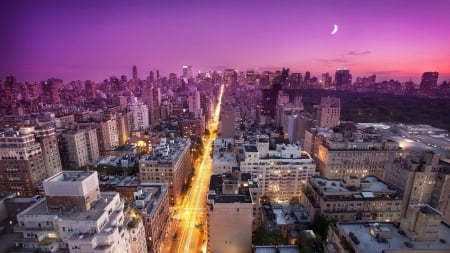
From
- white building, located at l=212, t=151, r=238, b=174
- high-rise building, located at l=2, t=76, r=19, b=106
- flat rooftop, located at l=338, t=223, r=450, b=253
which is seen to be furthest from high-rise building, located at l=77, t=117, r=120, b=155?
high-rise building, located at l=2, t=76, r=19, b=106

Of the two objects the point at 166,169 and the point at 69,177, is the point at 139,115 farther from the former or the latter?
the point at 69,177

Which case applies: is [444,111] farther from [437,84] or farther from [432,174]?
[432,174]

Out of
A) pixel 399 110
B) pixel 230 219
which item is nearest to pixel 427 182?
pixel 230 219

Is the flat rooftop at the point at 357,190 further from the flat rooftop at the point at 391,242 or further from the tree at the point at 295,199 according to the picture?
the flat rooftop at the point at 391,242

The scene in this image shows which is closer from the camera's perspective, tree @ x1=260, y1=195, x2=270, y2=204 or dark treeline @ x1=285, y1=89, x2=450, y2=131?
tree @ x1=260, y1=195, x2=270, y2=204

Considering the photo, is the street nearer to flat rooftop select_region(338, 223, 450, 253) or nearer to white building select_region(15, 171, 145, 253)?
white building select_region(15, 171, 145, 253)

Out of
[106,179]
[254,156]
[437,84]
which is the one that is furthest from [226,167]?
[437,84]

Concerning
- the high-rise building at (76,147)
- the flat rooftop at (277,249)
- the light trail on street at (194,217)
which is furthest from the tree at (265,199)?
the high-rise building at (76,147)
